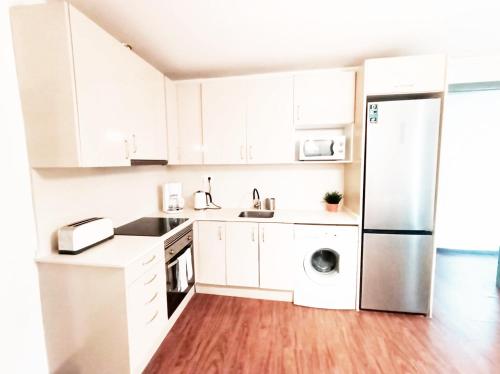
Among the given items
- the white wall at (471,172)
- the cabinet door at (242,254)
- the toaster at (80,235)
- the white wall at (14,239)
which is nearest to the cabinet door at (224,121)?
the cabinet door at (242,254)

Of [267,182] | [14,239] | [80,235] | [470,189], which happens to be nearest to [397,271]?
[267,182]

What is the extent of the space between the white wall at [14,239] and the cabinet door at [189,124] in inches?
56.3

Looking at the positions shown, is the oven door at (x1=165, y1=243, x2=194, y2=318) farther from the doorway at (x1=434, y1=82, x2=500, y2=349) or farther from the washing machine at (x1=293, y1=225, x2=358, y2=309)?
the doorway at (x1=434, y1=82, x2=500, y2=349)

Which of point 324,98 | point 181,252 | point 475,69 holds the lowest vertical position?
point 181,252

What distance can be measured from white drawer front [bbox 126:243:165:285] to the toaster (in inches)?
15.6

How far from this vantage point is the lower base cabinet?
2316 millimetres

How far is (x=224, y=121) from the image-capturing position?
2.55 meters

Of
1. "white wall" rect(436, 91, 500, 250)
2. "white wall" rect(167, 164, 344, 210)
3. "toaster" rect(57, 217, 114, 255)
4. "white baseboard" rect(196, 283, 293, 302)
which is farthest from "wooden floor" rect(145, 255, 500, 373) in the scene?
"white wall" rect(436, 91, 500, 250)

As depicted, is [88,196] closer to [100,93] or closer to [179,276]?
[100,93]

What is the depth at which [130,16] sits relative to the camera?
159 cm

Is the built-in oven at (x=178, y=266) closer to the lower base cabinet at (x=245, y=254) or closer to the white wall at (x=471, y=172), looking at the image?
the lower base cabinet at (x=245, y=254)

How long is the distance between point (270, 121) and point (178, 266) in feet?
5.69

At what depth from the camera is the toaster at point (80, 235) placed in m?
1.47

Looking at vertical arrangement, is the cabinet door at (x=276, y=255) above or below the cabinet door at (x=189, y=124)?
below
